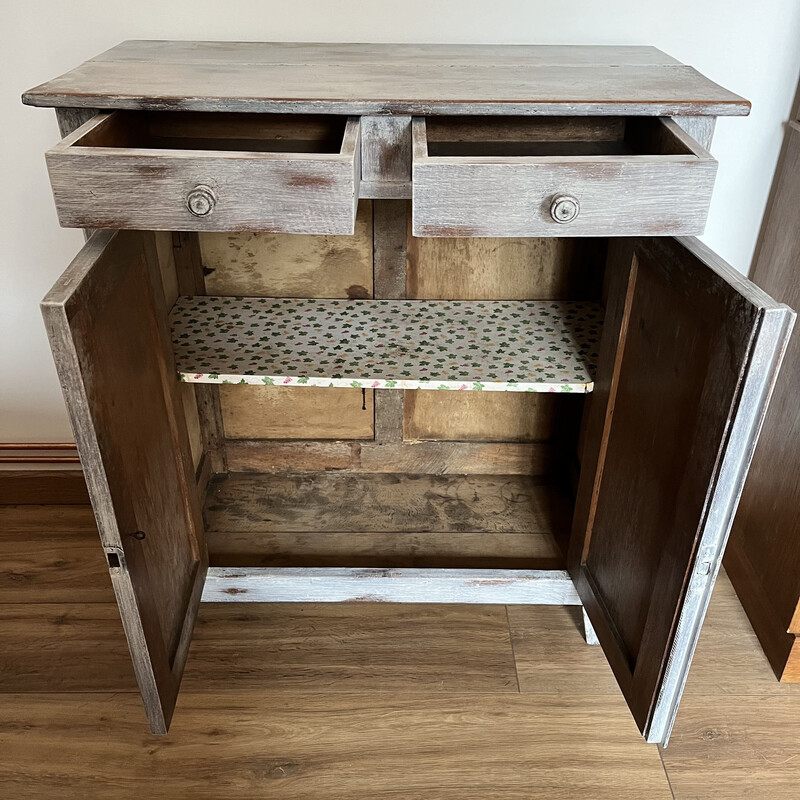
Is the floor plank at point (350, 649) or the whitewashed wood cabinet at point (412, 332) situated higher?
the whitewashed wood cabinet at point (412, 332)

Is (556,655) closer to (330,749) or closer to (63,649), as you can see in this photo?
(330,749)

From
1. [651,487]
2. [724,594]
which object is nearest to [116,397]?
[651,487]

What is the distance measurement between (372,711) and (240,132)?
42.1 inches

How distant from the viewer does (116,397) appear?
1.09 m

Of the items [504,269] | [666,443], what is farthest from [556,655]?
[504,269]

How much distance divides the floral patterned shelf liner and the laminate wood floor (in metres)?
0.55

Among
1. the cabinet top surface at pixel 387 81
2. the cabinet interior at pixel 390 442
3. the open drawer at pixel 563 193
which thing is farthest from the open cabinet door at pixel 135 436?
the open drawer at pixel 563 193

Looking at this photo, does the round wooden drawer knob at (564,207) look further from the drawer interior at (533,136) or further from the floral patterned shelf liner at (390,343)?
the floral patterned shelf liner at (390,343)

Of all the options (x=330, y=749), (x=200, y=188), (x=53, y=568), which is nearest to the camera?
(x=200, y=188)

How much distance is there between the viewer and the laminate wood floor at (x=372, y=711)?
134 cm

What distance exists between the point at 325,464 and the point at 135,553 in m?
0.85

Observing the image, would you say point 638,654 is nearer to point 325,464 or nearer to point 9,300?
point 325,464

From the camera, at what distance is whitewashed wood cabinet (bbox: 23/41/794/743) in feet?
3.30

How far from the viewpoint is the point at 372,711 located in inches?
57.5
